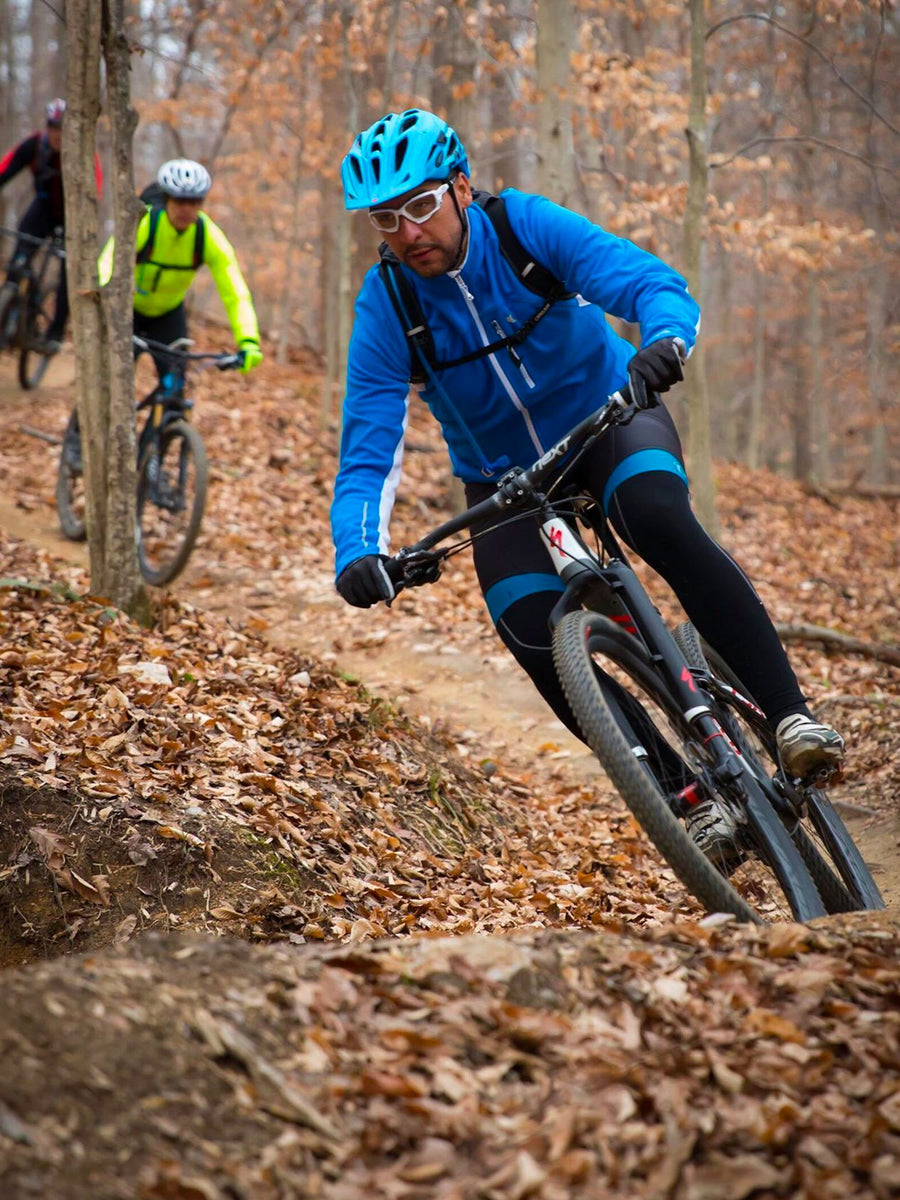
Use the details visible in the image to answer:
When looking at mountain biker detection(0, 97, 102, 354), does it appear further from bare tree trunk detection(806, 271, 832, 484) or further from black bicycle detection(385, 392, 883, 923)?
bare tree trunk detection(806, 271, 832, 484)

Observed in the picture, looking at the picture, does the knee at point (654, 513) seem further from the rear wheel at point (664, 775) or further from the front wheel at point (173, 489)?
the front wheel at point (173, 489)

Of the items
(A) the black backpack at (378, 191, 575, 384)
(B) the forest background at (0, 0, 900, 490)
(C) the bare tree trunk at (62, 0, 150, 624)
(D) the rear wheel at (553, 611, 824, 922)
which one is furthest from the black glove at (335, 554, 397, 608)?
(B) the forest background at (0, 0, 900, 490)

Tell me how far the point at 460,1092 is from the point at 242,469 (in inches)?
381

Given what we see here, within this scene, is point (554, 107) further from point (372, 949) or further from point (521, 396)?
point (372, 949)

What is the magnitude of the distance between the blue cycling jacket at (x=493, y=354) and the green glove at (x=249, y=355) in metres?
3.90

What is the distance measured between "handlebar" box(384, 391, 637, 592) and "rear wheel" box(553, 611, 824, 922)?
0.44 metres

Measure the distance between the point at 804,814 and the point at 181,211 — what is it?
6.16 meters

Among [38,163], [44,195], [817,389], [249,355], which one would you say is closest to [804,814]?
[249,355]

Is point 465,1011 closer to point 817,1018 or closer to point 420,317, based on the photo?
point 817,1018

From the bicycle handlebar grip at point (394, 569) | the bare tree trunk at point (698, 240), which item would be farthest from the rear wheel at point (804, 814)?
the bare tree trunk at point (698, 240)

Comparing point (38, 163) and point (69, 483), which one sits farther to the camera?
point (38, 163)

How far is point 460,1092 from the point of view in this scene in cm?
219

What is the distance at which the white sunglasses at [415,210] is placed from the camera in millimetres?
3570

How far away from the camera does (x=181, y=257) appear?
796 cm
